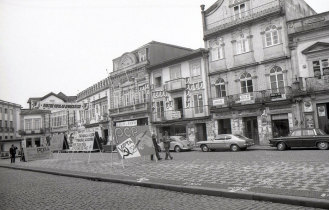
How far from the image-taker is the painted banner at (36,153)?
25125 millimetres

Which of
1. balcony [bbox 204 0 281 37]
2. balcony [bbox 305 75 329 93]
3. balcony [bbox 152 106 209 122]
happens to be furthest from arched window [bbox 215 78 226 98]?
balcony [bbox 305 75 329 93]

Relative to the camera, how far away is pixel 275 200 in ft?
21.7

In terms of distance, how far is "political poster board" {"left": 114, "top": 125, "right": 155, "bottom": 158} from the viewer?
1534cm

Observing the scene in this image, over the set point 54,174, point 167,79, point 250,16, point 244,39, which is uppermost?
point 250,16

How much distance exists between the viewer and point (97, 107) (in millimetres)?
51125

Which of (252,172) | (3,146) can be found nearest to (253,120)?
(252,172)

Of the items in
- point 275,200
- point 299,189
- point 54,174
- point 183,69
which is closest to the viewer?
point 275,200

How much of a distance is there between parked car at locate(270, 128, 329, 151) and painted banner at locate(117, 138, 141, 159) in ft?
35.5

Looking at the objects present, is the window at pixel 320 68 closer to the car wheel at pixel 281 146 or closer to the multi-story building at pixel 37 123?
the car wheel at pixel 281 146

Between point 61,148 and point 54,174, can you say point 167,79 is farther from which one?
point 54,174

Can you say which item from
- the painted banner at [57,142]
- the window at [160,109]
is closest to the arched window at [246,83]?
the window at [160,109]

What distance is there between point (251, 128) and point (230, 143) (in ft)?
22.7

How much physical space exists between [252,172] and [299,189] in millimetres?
3100

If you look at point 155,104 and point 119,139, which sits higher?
point 155,104
